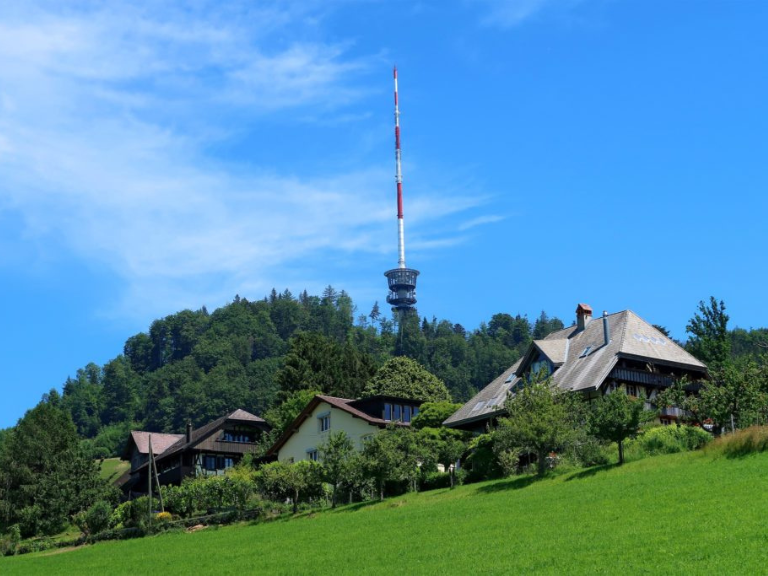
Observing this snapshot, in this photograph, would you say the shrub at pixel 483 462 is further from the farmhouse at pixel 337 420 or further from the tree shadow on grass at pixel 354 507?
the farmhouse at pixel 337 420

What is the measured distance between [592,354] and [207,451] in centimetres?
3906

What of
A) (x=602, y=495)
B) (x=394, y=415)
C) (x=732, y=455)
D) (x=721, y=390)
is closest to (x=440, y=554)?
(x=602, y=495)

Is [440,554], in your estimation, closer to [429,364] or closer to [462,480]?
[462,480]

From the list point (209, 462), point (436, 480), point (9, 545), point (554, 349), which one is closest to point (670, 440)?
point (436, 480)

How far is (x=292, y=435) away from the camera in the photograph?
243 feet

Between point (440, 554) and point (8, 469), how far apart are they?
2232 inches

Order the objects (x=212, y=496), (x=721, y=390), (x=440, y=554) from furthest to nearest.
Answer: (x=212, y=496) < (x=721, y=390) < (x=440, y=554)

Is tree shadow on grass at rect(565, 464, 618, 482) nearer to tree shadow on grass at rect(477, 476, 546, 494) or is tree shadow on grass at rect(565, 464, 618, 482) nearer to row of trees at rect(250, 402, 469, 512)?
tree shadow on grass at rect(477, 476, 546, 494)

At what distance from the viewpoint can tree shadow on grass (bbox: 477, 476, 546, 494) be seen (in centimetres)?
4322

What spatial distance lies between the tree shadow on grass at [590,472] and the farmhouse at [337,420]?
80.7 feet

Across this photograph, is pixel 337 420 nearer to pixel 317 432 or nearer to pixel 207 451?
pixel 317 432

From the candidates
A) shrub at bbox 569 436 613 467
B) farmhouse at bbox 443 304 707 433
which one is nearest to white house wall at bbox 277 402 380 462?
farmhouse at bbox 443 304 707 433

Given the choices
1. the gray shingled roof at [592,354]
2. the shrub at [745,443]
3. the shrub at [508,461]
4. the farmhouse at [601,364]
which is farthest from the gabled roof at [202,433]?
the shrub at [745,443]

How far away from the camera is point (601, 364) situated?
5656 centimetres
